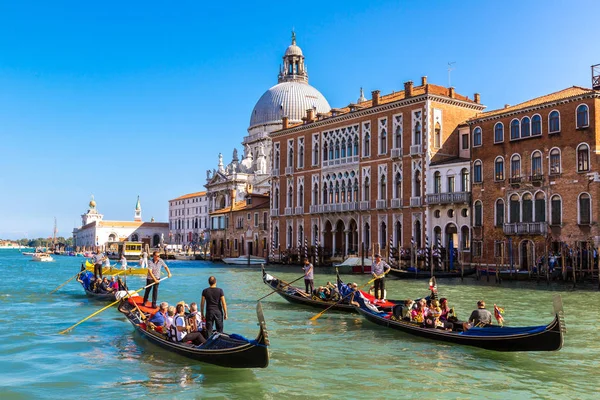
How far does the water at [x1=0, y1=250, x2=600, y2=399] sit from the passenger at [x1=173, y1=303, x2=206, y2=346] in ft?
1.11

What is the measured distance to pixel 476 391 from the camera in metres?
7.86

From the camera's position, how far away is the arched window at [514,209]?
2553 cm

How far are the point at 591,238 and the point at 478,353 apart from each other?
14834 mm

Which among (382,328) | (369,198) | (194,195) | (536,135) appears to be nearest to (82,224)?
(194,195)

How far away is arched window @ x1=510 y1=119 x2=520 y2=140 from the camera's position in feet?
84.3

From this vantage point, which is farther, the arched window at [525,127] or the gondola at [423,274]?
the arched window at [525,127]

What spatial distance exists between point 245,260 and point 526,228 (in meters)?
23.6

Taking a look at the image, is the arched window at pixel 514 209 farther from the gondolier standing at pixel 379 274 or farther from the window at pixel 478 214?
the gondolier standing at pixel 379 274

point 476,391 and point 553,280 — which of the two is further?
point 553,280

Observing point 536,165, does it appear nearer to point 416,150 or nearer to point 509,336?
point 416,150

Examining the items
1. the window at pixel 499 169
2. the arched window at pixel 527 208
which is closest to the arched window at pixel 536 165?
the arched window at pixel 527 208

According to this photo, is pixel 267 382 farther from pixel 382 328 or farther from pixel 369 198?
pixel 369 198

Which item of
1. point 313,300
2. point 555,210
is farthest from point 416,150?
point 313,300

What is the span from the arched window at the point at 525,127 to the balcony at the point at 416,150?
635cm
